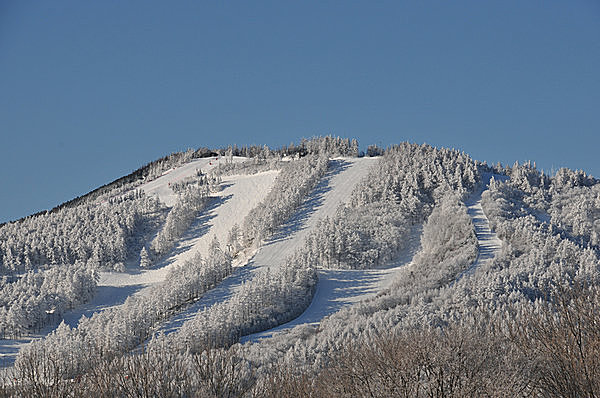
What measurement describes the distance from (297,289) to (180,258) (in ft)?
200

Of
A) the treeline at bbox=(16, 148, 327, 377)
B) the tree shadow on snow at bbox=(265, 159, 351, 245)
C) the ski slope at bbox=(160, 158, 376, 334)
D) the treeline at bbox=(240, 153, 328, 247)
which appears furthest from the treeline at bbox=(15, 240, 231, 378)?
the tree shadow on snow at bbox=(265, 159, 351, 245)

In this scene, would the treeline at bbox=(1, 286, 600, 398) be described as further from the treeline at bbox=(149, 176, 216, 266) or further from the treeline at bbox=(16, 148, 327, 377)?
the treeline at bbox=(149, 176, 216, 266)

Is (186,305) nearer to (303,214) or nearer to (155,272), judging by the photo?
(155,272)

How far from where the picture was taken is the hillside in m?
37.5

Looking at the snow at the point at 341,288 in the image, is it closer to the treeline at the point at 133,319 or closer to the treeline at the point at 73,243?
the treeline at the point at 133,319

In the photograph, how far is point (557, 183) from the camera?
586 feet

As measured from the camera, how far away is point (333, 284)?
129m

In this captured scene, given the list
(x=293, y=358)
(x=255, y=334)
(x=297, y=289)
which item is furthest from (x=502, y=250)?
(x=293, y=358)

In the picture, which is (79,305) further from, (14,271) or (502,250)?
(502,250)

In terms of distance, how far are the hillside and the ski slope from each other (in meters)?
0.68

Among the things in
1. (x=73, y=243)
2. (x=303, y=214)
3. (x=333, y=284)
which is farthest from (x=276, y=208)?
(x=73, y=243)

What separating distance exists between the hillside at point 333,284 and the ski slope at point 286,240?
676 millimetres

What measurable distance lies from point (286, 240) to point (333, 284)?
32.4 metres

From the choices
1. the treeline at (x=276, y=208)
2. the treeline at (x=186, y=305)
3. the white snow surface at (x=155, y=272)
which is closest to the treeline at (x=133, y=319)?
the treeline at (x=186, y=305)
